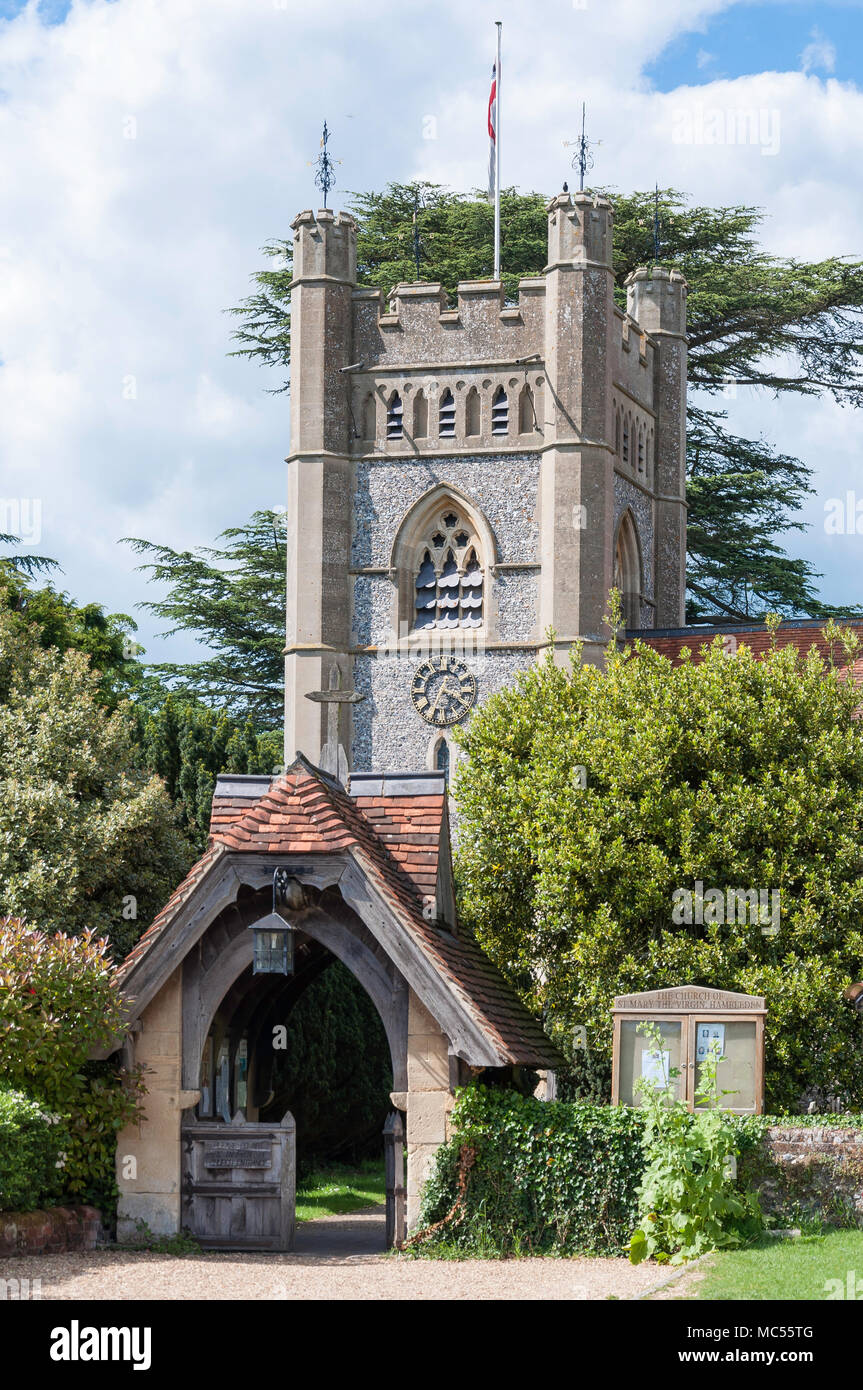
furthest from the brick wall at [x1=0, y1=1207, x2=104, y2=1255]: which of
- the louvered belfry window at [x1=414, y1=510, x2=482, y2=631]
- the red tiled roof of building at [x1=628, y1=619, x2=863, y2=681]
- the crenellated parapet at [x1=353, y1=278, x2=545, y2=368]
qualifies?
the crenellated parapet at [x1=353, y1=278, x2=545, y2=368]

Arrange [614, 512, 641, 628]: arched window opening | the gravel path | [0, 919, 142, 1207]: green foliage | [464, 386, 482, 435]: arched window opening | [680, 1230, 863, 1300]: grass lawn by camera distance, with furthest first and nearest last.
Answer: [614, 512, 641, 628]: arched window opening → [464, 386, 482, 435]: arched window opening → [0, 919, 142, 1207]: green foliage → the gravel path → [680, 1230, 863, 1300]: grass lawn

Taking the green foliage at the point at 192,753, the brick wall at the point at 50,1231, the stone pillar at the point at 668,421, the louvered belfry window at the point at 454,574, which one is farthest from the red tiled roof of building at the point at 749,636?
the brick wall at the point at 50,1231

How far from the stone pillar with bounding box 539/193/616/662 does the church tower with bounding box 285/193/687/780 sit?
32mm

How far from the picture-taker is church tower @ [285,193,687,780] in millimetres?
31391

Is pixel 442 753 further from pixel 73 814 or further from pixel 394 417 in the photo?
pixel 73 814

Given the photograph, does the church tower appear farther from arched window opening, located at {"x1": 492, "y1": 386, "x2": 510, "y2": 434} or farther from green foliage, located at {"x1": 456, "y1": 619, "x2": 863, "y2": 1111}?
green foliage, located at {"x1": 456, "y1": 619, "x2": 863, "y2": 1111}

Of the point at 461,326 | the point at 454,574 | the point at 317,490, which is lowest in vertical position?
the point at 454,574

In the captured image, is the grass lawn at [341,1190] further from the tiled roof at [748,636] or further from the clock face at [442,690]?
the tiled roof at [748,636]

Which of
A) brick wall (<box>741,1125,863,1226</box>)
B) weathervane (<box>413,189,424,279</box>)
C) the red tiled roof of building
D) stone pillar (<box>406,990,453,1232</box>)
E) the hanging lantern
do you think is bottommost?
brick wall (<box>741,1125,863,1226</box>)

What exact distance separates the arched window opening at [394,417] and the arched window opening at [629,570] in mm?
4627

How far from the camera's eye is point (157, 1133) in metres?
15.5

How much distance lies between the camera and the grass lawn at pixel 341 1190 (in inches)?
848

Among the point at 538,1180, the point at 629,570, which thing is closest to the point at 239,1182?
→ the point at 538,1180

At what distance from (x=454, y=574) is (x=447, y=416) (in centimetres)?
267
